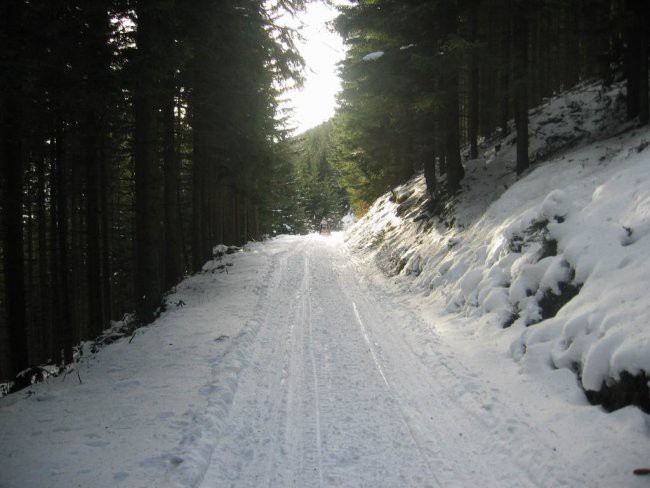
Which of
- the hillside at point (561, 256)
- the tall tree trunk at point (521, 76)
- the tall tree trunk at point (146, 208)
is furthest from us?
the tall tree trunk at point (521, 76)

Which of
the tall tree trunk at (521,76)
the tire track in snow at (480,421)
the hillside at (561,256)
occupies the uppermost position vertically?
the tall tree trunk at (521,76)

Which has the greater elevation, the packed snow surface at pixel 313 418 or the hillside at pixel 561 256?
the hillside at pixel 561 256

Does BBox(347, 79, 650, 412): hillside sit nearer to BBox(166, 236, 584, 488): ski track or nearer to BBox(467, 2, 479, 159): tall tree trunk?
BBox(166, 236, 584, 488): ski track

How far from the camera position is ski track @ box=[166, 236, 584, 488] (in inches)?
164

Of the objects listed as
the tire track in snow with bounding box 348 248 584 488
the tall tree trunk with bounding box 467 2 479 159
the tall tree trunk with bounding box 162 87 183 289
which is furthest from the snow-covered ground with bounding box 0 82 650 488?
the tall tree trunk with bounding box 467 2 479 159

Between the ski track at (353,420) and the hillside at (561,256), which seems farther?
the hillside at (561,256)

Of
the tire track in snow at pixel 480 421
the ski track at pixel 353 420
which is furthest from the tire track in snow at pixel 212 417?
the tire track in snow at pixel 480 421

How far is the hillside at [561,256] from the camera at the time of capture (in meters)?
5.00

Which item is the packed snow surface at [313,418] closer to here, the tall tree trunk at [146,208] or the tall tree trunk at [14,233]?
the tall tree trunk at [146,208]

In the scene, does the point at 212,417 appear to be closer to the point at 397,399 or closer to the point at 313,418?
the point at 313,418

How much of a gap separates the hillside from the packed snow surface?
0.42m

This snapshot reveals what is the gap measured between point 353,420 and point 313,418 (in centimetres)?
52

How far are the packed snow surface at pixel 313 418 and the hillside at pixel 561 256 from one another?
0.42 m

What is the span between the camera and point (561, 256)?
23.3 ft
